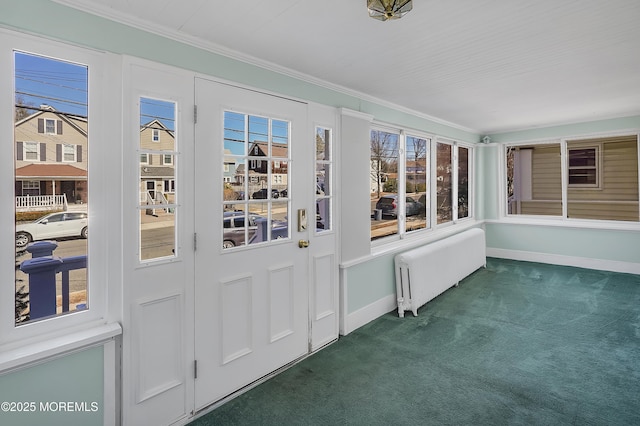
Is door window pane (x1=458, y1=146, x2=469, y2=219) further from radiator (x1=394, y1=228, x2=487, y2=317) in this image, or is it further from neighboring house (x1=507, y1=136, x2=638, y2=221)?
neighboring house (x1=507, y1=136, x2=638, y2=221)

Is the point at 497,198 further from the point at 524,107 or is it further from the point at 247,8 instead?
the point at 247,8

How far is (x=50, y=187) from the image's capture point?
1664 millimetres

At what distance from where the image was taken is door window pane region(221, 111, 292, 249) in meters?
2.32

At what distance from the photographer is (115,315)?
1.83 m

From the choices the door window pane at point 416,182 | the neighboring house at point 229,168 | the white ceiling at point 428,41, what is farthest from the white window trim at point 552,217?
the neighboring house at point 229,168

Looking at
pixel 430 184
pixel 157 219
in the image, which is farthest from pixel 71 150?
pixel 430 184

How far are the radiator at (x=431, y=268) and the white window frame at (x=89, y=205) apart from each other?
2830 mm

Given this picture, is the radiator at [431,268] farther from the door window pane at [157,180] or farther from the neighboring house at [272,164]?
the door window pane at [157,180]

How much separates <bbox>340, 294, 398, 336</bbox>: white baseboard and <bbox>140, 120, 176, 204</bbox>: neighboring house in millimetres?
2053

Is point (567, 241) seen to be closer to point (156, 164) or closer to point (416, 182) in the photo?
point (416, 182)

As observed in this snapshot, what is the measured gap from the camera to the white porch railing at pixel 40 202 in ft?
5.21

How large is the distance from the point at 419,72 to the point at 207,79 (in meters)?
1.69

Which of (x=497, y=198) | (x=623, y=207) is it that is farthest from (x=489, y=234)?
(x=623, y=207)

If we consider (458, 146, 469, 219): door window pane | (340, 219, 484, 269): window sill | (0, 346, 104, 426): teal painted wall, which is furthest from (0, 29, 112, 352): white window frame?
(458, 146, 469, 219): door window pane
